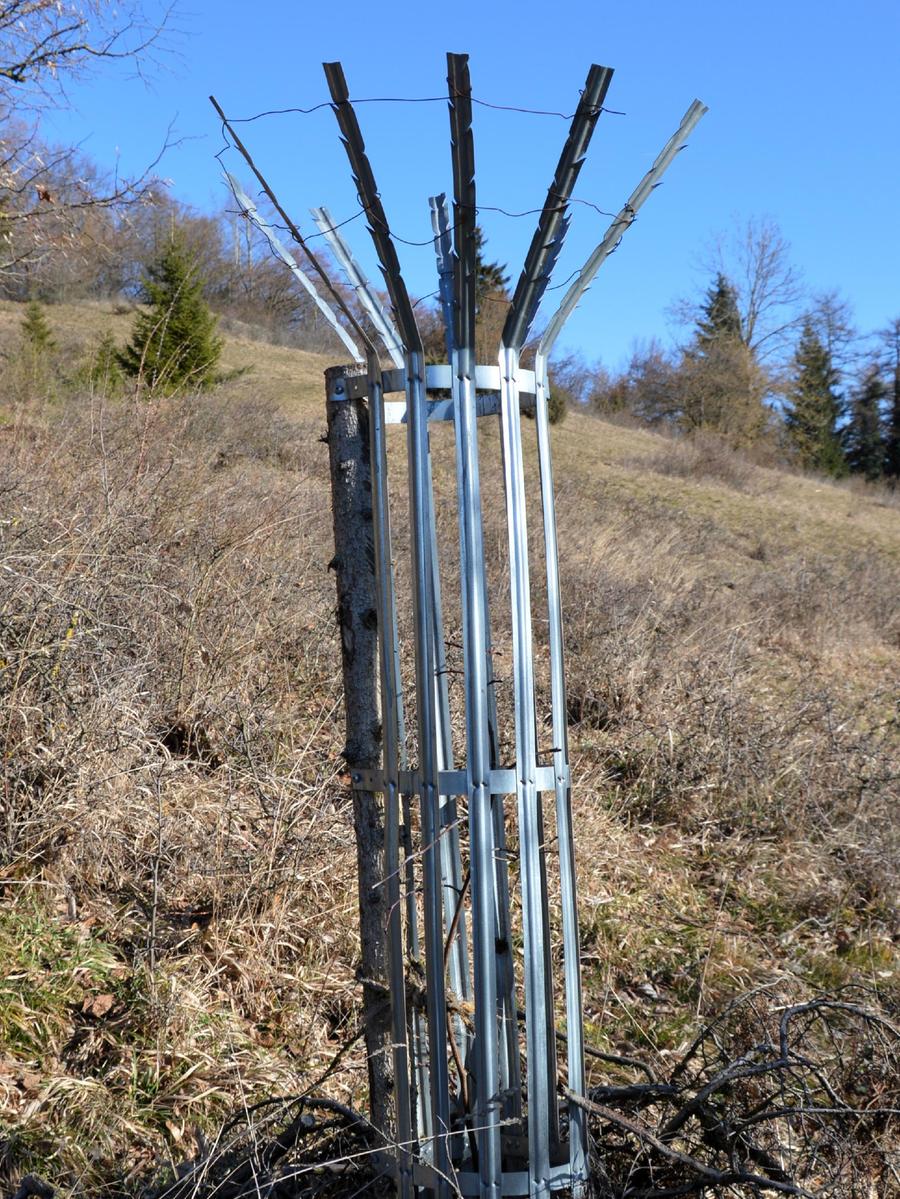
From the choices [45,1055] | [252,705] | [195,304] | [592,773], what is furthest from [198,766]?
[195,304]

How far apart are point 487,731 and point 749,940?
380 cm

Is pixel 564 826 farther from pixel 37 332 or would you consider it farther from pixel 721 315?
pixel 721 315

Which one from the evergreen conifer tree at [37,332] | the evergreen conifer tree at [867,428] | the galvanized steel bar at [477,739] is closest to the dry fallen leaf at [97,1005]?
the galvanized steel bar at [477,739]

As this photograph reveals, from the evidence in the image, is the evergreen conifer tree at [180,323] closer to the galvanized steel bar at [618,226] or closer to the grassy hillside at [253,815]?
the grassy hillside at [253,815]

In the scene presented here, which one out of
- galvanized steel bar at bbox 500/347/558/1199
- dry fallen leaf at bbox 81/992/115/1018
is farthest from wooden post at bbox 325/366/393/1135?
dry fallen leaf at bbox 81/992/115/1018

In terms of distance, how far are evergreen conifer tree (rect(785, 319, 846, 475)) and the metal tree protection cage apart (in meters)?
40.6

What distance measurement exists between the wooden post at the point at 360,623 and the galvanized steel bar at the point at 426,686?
18 cm

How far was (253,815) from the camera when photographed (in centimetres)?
455

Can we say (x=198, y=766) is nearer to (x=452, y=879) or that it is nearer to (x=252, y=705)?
(x=252, y=705)

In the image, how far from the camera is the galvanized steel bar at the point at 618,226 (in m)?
2.07

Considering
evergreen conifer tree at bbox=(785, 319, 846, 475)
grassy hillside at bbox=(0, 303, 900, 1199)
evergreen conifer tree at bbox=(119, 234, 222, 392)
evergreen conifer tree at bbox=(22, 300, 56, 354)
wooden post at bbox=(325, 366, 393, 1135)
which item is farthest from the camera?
evergreen conifer tree at bbox=(785, 319, 846, 475)

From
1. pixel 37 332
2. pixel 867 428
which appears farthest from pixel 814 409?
pixel 37 332

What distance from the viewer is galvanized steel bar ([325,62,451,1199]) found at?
2053mm

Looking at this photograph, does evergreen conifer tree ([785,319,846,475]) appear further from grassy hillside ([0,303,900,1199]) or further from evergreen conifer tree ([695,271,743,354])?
grassy hillside ([0,303,900,1199])
